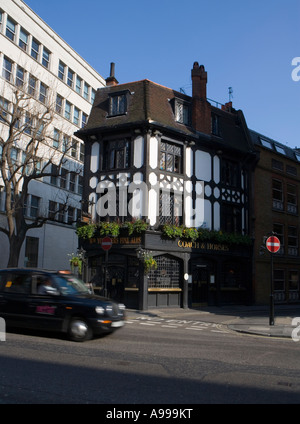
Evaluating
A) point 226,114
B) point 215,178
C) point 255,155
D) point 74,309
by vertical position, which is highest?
point 226,114

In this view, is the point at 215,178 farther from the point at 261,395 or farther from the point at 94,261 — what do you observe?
the point at 261,395

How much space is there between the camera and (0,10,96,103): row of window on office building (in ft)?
96.2

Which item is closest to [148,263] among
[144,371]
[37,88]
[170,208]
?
[170,208]

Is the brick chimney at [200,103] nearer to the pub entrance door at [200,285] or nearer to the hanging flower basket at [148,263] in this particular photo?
the pub entrance door at [200,285]

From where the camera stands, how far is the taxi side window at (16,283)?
9906mm

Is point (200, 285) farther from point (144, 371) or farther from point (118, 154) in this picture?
point (144, 371)

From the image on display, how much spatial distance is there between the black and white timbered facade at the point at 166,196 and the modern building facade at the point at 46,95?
4.96 metres

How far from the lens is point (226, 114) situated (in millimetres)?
27156

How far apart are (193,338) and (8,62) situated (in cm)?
2712

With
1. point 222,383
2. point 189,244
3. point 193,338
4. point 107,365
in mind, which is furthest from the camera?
point 189,244

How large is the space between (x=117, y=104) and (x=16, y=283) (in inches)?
632

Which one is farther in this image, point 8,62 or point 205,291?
point 8,62

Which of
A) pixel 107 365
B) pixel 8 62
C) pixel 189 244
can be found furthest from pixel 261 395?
pixel 8 62

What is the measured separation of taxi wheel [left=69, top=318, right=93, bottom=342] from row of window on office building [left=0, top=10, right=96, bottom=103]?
1075 inches
